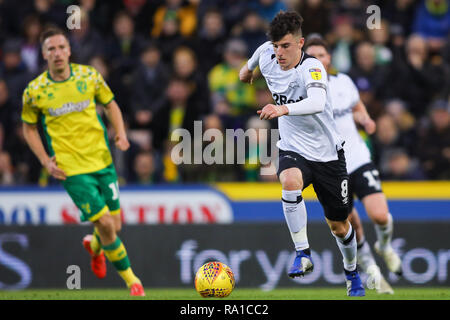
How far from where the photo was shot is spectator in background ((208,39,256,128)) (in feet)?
46.7

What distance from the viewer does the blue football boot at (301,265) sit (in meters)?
8.16

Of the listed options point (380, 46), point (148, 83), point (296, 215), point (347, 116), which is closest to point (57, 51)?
point (296, 215)

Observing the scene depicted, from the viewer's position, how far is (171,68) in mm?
15242

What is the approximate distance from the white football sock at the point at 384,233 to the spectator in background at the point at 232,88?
3.91 meters

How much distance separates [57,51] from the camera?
9742 mm

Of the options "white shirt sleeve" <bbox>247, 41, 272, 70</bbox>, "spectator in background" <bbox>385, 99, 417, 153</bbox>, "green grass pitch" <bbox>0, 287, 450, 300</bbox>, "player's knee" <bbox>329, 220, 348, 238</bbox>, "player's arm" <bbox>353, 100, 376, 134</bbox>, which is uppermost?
"white shirt sleeve" <bbox>247, 41, 272, 70</bbox>

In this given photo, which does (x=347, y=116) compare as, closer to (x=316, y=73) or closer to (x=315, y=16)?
(x=316, y=73)

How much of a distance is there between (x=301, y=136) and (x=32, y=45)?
26.5 feet

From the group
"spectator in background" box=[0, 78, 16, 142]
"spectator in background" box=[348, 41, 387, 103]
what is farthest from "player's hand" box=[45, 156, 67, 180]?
"spectator in background" box=[348, 41, 387, 103]

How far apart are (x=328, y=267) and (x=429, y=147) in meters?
2.62

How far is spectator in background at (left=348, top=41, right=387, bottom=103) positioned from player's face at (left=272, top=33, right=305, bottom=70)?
5.90 meters

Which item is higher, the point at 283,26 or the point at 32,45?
the point at 283,26

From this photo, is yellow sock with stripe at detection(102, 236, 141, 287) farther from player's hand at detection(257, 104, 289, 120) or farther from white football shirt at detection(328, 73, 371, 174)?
player's hand at detection(257, 104, 289, 120)

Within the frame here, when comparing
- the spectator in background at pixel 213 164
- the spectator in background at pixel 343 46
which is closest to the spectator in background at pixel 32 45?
the spectator in background at pixel 213 164
